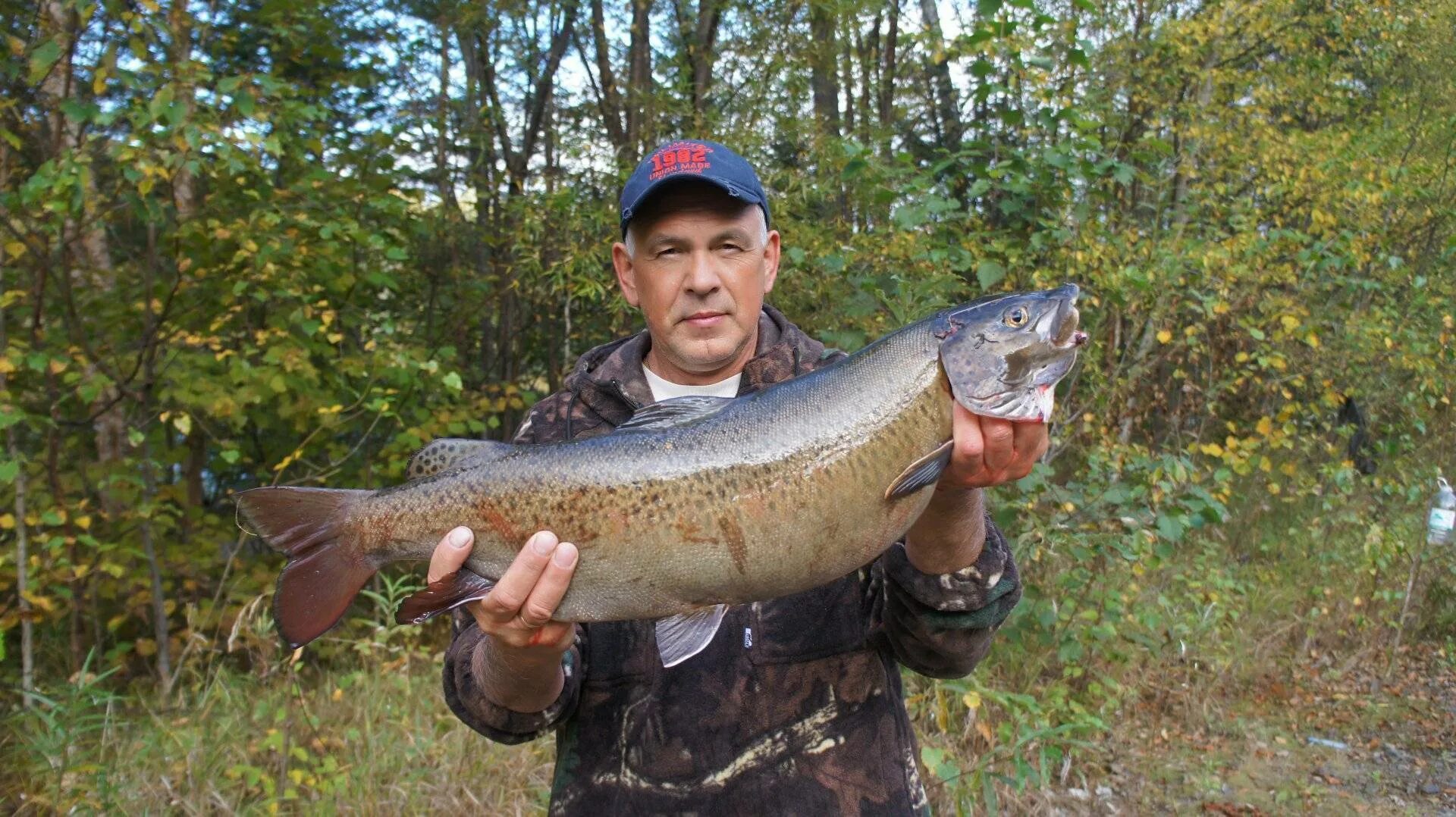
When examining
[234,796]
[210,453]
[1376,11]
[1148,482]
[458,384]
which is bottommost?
[234,796]

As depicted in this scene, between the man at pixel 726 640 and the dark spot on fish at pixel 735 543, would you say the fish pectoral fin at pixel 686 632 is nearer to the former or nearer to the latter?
the dark spot on fish at pixel 735 543

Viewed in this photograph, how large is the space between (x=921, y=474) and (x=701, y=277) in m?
0.87

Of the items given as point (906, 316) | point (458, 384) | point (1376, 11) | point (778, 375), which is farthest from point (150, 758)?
point (1376, 11)

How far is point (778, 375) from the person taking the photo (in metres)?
2.54

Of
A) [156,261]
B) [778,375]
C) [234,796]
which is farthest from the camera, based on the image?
[156,261]

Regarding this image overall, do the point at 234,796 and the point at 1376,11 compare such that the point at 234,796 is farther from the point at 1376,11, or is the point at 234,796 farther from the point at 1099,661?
the point at 1376,11

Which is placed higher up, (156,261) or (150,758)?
(156,261)

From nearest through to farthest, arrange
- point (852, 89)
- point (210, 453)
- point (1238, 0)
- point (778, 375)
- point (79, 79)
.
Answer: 1. point (778, 375)
2. point (79, 79)
3. point (210, 453)
4. point (1238, 0)
5. point (852, 89)

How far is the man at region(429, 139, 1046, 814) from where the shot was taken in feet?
6.99

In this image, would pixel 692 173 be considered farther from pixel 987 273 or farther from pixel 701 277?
pixel 987 273

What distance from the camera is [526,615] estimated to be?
6.78 ft

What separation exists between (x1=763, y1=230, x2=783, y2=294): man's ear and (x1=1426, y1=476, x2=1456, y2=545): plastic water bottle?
7893 mm

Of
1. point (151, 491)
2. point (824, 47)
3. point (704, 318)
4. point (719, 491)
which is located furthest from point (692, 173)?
point (824, 47)

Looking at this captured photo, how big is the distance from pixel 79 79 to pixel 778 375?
542 cm
